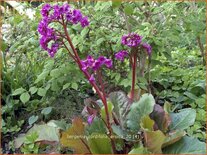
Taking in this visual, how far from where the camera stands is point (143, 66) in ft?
7.03

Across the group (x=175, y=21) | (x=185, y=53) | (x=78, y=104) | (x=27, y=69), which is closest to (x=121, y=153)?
(x=78, y=104)

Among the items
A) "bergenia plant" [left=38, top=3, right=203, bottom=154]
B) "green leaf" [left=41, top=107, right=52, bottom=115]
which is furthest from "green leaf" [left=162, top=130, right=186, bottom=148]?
"green leaf" [left=41, top=107, right=52, bottom=115]

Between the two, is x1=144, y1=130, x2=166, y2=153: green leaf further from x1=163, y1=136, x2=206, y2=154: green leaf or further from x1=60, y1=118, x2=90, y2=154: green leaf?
x1=60, y1=118, x2=90, y2=154: green leaf

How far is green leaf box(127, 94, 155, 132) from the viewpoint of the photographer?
5.35 ft

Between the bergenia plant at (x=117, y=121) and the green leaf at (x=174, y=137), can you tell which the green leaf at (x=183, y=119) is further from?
the green leaf at (x=174, y=137)

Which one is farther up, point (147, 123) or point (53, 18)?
point (53, 18)

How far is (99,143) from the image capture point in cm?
161

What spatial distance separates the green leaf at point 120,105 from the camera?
5.62ft

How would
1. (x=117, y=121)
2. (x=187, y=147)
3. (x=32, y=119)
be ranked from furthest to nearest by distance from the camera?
(x=32, y=119)
(x=117, y=121)
(x=187, y=147)

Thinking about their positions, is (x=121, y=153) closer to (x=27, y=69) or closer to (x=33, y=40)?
(x=33, y=40)

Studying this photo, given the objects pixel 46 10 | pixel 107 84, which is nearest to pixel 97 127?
pixel 46 10

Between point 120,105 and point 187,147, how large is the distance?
0.35 meters

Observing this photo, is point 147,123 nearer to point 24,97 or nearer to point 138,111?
point 138,111

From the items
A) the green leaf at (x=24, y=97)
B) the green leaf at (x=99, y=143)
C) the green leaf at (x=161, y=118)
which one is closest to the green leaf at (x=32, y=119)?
the green leaf at (x=24, y=97)
